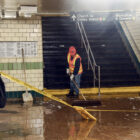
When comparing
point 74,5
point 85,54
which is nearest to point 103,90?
point 85,54

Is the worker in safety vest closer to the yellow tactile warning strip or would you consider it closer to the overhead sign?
the yellow tactile warning strip

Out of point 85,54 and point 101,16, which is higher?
point 101,16

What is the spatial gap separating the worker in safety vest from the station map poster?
5.59 ft

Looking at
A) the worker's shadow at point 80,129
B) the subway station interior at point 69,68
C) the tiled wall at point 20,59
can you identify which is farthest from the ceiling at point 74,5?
the worker's shadow at point 80,129

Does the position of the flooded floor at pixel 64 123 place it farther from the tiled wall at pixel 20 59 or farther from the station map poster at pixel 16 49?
the station map poster at pixel 16 49

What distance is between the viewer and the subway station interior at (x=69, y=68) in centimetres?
887

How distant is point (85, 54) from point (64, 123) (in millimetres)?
7086

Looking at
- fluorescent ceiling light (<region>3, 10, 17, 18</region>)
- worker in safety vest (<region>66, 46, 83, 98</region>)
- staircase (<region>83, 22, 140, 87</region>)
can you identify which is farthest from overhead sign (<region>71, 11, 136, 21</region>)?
staircase (<region>83, 22, 140, 87</region>)

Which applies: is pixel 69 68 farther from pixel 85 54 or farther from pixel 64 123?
pixel 64 123

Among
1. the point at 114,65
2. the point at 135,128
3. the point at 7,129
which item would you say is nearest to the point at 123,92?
the point at 114,65

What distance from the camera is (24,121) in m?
8.93

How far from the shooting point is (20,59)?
1374cm

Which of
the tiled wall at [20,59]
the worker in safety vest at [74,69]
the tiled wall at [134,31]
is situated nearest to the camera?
the worker in safety vest at [74,69]

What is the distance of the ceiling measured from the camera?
429 inches
